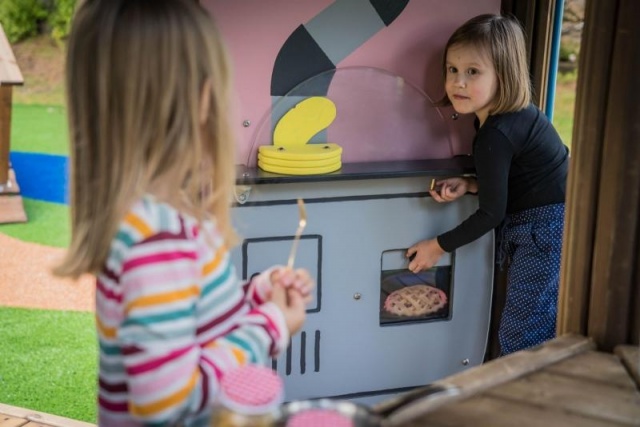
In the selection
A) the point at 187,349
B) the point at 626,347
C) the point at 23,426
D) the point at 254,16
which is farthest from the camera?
the point at 23,426

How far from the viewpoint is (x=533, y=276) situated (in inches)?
87.2

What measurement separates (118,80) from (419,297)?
57.2 inches

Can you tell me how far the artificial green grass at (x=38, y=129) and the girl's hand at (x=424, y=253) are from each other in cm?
408

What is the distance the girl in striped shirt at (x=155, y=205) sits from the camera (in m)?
0.98

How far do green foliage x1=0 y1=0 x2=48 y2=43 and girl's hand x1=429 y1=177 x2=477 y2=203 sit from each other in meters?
6.48

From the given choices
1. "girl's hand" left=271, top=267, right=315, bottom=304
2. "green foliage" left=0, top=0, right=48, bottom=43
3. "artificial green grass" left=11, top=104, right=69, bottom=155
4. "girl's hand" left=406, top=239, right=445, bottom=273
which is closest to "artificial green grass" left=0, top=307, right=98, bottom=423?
Answer: "girl's hand" left=406, top=239, right=445, bottom=273

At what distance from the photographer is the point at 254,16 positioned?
209 cm

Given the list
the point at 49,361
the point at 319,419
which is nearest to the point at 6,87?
the point at 49,361

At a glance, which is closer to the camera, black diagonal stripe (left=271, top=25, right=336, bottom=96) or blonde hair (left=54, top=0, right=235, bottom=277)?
blonde hair (left=54, top=0, right=235, bottom=277)

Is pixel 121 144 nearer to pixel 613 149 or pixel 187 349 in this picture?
pixel 187 349

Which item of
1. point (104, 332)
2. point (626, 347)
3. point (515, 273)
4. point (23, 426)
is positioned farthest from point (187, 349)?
point (23, 426)

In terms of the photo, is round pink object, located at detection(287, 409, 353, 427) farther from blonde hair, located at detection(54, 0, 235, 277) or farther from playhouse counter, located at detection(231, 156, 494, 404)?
playhouse counter, located at detection(231, 156, 494, 404)

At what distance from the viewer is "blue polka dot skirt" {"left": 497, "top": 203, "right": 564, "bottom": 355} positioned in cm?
220

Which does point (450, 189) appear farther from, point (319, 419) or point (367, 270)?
point (319, 419)
